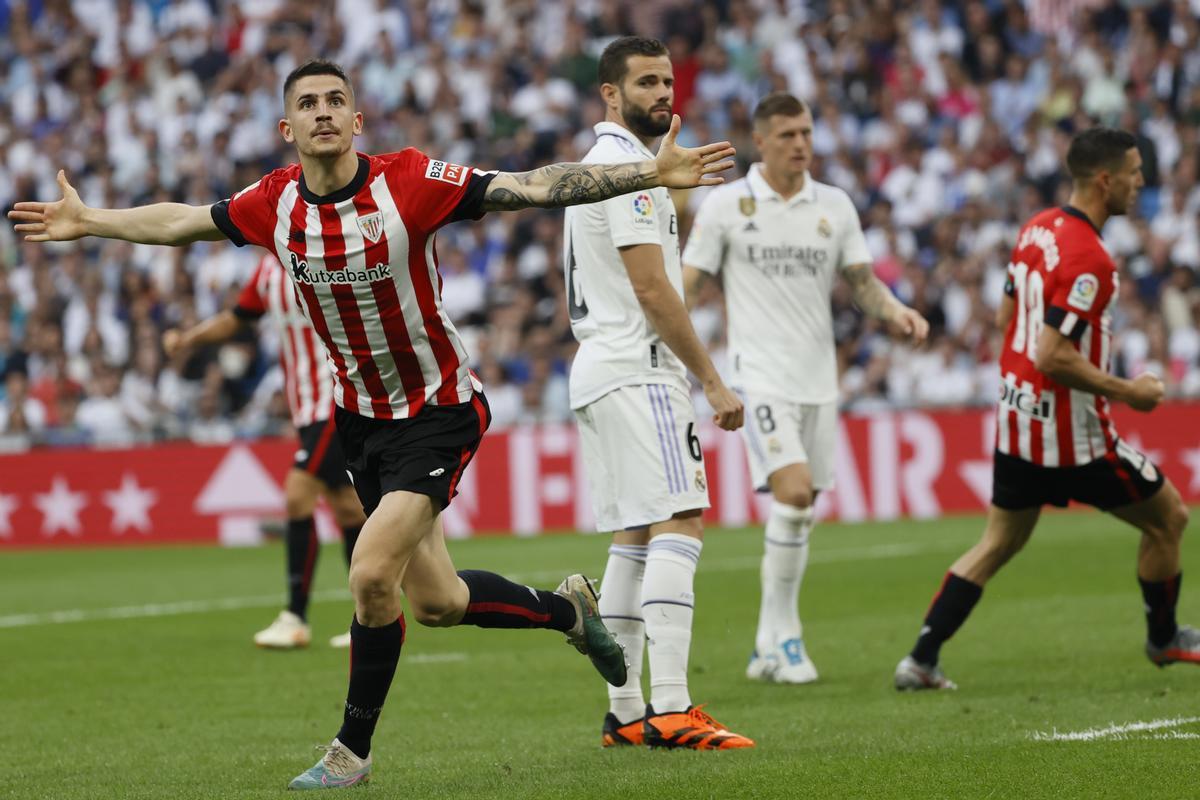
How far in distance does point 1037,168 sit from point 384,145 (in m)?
8.83

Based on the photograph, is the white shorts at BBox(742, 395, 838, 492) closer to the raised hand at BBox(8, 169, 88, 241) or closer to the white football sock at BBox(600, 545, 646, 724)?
the white football sock at BBox(600, 545, 646, 724)

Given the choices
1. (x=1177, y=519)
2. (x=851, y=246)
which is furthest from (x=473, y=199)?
(x=1177, y=519)

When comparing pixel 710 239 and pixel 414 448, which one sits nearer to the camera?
pixel 414 448

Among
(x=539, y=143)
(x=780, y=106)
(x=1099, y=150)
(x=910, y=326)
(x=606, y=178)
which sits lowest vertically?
(x=910, y=326)

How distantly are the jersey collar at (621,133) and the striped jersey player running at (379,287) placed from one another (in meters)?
0.91

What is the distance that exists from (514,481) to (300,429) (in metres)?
7.94

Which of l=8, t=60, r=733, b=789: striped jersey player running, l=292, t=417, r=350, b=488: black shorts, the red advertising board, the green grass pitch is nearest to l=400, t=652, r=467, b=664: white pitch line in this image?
the green grass pitch

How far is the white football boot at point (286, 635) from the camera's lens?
1048cm

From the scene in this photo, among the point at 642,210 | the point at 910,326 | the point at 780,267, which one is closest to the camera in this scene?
the point at 642,210

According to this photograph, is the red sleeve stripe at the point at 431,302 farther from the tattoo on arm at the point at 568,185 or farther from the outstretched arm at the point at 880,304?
the outstretched arm at the point at 880,304

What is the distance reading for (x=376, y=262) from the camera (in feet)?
19.8

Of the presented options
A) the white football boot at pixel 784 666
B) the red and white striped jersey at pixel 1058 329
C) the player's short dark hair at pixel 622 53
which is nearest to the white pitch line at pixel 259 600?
the white football boot at pixel 784 666

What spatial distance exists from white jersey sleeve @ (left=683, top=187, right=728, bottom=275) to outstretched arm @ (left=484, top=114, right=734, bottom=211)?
3.17 meters

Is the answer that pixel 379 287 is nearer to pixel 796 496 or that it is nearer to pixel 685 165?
pixel 685 165
